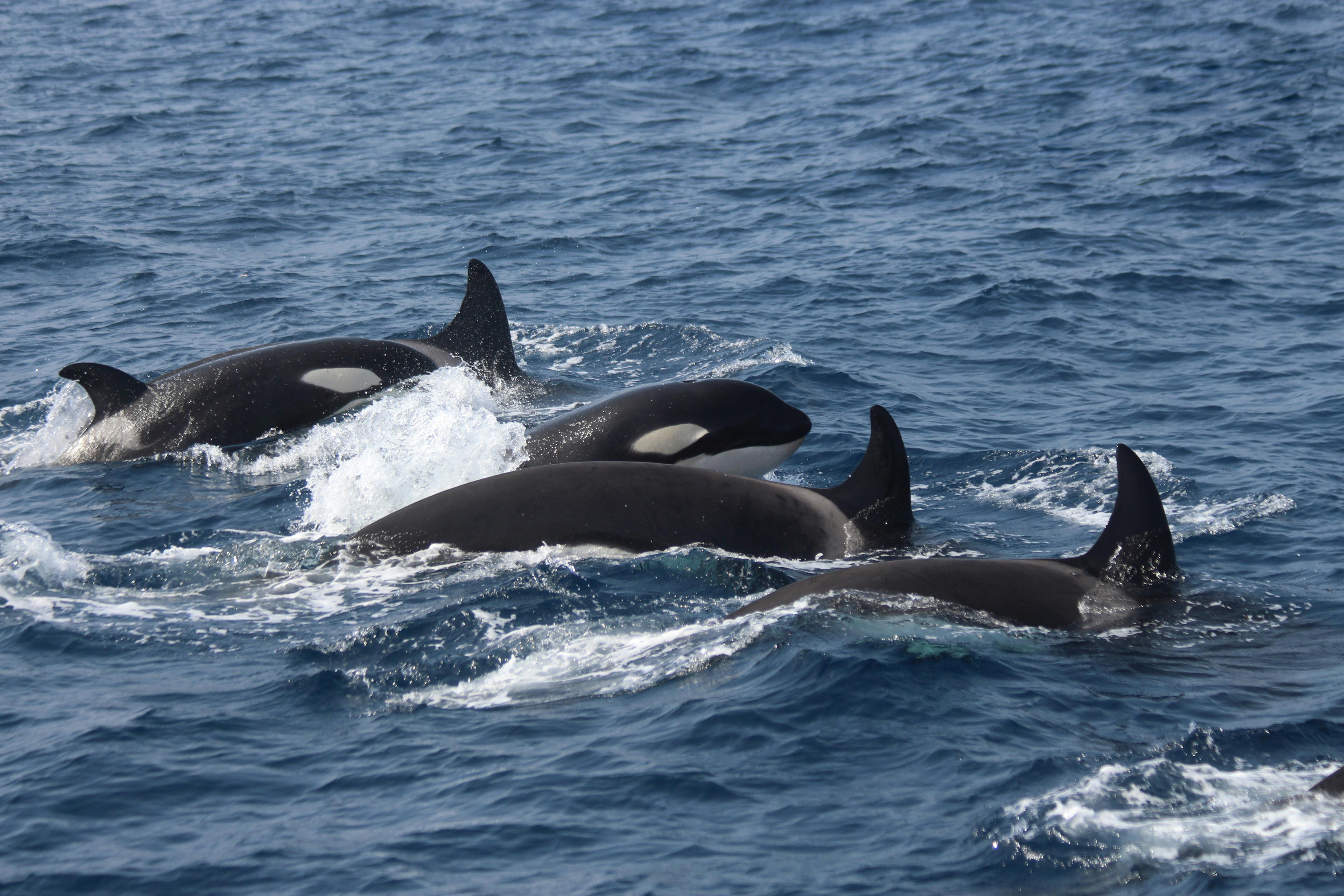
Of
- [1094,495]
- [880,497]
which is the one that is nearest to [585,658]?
[880,497]

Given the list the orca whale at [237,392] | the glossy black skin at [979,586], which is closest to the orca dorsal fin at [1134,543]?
the glossy black skin at [979,586]

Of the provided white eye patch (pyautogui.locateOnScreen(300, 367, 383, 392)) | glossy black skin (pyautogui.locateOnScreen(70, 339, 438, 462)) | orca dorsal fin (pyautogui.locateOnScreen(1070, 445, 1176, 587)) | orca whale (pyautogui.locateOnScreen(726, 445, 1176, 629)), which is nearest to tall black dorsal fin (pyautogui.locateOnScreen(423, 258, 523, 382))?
glossy black skin (pyautogui.locateOnScreen(70, 339, 438, 462))

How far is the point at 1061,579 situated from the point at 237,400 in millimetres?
10578

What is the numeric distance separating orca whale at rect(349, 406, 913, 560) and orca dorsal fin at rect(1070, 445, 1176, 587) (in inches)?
83.3

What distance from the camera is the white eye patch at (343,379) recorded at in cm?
1748

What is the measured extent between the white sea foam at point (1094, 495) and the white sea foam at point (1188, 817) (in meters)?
5.03

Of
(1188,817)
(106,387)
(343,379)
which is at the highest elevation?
(106,387)

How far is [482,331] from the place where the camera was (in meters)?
19.1

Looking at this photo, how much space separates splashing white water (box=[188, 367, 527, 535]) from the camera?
1386 centimetres

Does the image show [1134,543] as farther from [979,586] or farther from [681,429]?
[681,429]

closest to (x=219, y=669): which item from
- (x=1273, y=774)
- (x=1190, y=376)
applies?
(x=1273, y=774)

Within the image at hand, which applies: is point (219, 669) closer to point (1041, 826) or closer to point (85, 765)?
point (85, 765)

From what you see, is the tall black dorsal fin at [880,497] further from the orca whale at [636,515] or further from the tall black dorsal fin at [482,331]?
the tall black dorsal fin at [482,331]

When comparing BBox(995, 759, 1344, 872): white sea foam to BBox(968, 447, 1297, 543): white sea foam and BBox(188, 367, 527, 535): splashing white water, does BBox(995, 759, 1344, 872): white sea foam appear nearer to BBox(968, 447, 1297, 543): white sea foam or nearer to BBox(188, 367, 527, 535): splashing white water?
BBox(968, 447, 1297, 543): white sea foam
